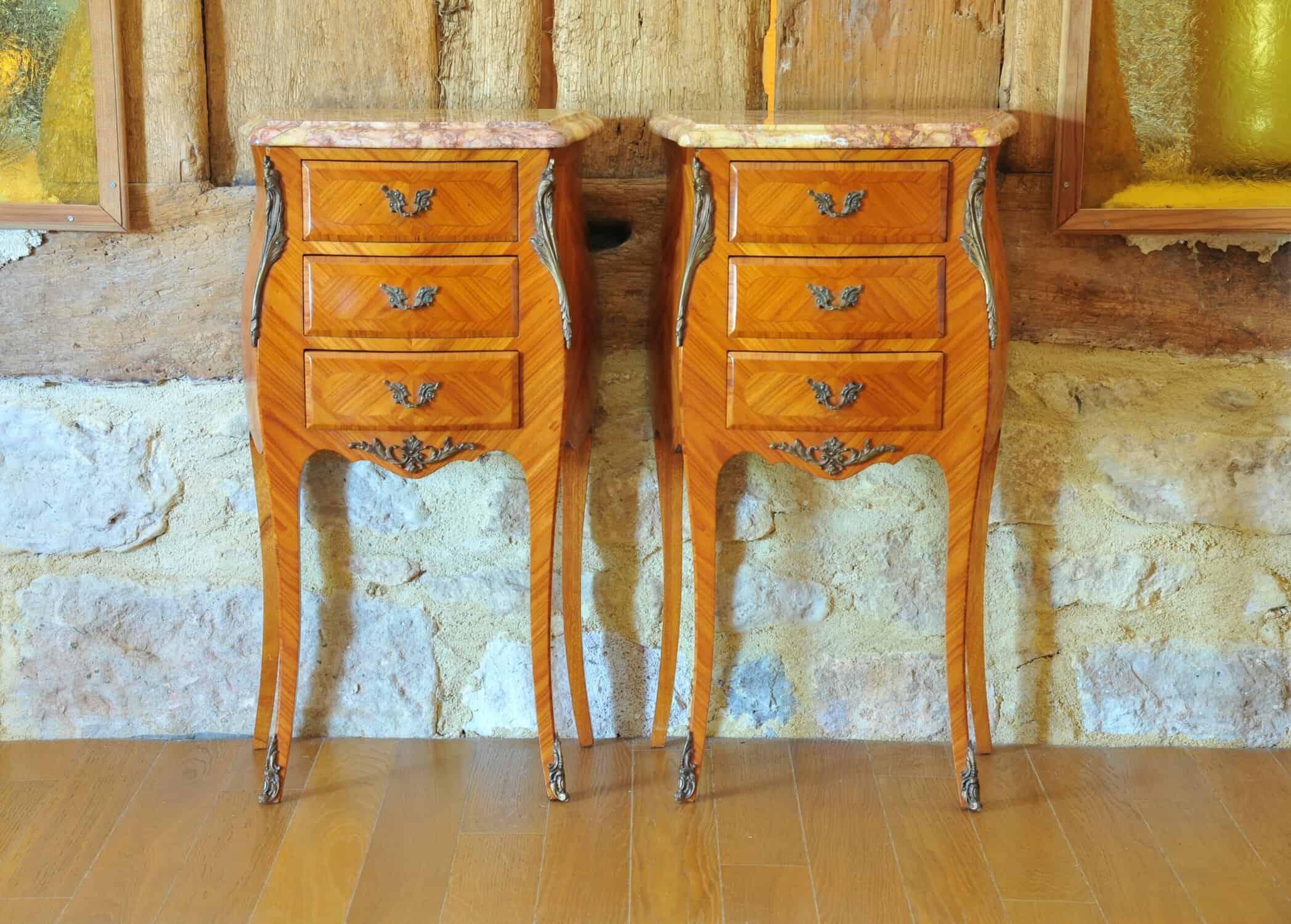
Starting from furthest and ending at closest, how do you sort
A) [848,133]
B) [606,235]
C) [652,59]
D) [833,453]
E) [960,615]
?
1. [606,235]
2. [652,59]
3. [960,615]
4. [833,453]
5. [848,133]

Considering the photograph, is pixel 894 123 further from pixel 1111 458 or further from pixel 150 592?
pixel 150 592

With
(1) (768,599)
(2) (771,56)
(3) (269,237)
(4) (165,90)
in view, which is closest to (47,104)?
(4) (165,90)

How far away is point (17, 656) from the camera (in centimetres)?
245

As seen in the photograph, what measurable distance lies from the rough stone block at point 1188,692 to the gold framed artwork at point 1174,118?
0.74 metres

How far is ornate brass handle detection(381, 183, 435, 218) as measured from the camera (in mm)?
1962

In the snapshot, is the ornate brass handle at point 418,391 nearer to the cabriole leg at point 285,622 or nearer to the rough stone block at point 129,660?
the cabriole leg at point 285,622

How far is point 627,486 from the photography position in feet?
7.95

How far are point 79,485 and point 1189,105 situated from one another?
6.41 feet

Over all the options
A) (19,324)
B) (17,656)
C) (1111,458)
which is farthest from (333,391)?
(1111,458)

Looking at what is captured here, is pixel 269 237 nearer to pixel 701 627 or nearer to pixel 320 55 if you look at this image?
pixel 320 55

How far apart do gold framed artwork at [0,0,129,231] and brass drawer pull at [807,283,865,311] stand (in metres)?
1.16

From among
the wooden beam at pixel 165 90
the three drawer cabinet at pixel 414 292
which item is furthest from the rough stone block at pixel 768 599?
the wooden beam at pixel 165 90

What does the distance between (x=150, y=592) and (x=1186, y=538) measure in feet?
5.92

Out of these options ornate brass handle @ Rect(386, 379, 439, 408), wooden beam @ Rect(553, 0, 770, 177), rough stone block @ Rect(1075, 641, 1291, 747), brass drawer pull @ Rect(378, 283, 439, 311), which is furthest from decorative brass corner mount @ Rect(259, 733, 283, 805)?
rough stone block @ Rect(1075, 641, 1291, 747)
